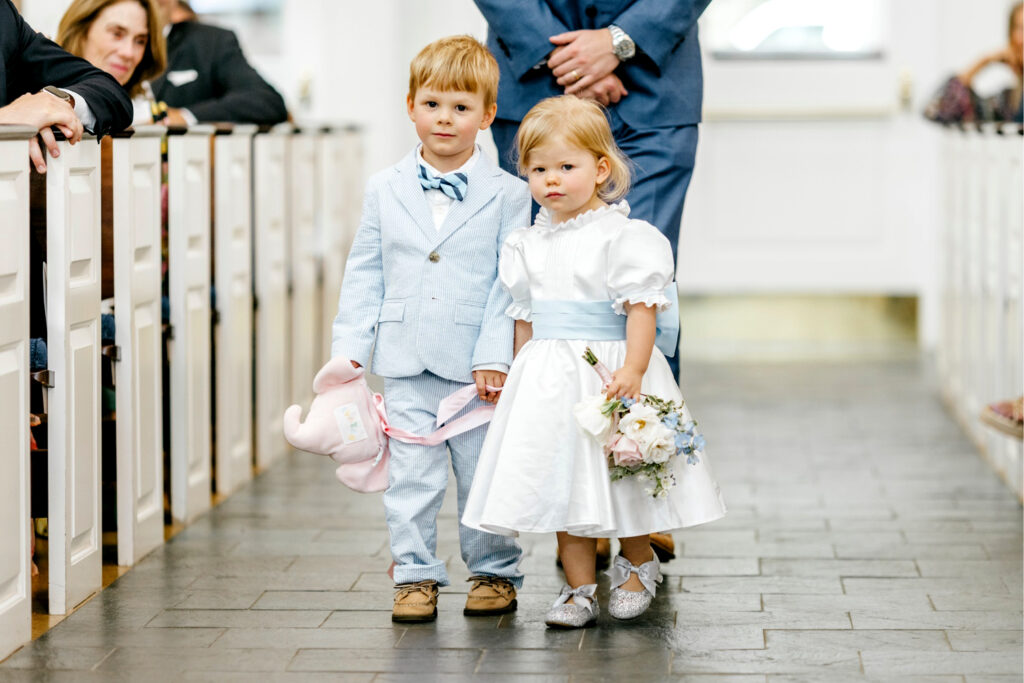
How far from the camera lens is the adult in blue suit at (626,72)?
3262 millimetres

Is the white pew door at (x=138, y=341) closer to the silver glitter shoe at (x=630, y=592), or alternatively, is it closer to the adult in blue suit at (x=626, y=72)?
the adult in blue suit at (x=626, y=72)

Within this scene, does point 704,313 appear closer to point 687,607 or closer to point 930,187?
point 930,187

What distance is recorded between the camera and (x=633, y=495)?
2852mm

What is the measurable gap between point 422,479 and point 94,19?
189 centimetres

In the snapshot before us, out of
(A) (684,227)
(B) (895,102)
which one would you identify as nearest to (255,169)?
(A) (684,227)

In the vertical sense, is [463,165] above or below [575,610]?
above

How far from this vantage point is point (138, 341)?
3.63 meters

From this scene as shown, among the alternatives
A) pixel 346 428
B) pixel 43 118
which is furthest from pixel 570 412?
pixel 43 118

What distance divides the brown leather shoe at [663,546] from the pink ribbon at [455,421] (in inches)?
24.7

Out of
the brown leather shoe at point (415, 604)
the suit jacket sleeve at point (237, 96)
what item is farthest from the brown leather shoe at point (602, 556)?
the suit jacket sleeve at point (237, 96)

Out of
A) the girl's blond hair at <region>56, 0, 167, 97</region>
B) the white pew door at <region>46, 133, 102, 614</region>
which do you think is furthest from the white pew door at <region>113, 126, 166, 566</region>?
the girl's blond hair at <region>56, 0, 167, 97</region>

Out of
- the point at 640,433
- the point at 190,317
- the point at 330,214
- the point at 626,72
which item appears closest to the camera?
the point at 640,433

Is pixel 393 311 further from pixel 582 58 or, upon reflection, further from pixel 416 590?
pixel 582 58

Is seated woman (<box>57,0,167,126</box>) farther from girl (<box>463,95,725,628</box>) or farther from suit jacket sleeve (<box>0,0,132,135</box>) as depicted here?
girl (<box>463,95,725,628</box>)
